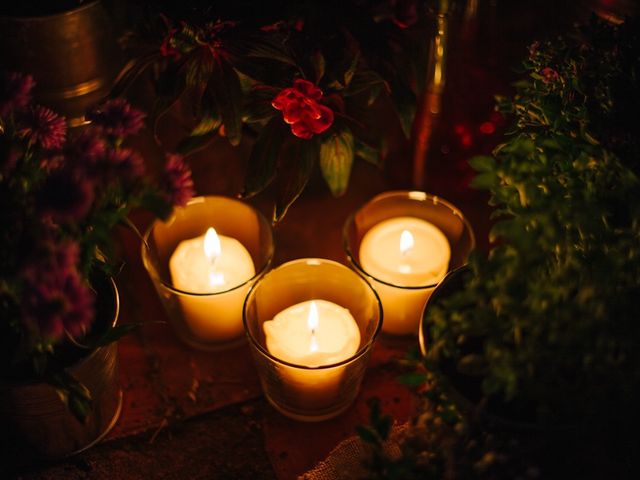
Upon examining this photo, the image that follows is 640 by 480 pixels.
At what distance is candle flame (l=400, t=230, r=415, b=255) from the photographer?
105 cm

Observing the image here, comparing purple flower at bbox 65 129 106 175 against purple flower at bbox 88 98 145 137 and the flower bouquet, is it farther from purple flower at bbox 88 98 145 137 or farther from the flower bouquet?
the flower bouquet

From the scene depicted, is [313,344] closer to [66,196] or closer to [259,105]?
[259,105]

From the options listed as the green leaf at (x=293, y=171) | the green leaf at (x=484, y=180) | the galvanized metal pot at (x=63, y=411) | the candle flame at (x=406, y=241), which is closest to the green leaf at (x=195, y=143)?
the green leaf at (x=293, y=171)

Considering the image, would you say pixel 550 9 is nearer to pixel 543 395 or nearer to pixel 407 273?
pixel 407 273

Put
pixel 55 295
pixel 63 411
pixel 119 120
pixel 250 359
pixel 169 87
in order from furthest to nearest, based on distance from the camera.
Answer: pixel 250 359 → pixel 169 87 → pixel 63 411 → pixel 119 120 → pixel 55 295

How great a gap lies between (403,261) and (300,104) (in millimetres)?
326

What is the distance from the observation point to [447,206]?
3.49 feet

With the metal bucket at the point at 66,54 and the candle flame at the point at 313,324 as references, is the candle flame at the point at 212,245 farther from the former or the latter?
the metal bucket at the point at 66,54

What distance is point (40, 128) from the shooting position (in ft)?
2.34

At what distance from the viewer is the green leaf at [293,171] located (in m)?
0.91

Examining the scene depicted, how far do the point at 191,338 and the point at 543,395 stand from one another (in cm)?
57

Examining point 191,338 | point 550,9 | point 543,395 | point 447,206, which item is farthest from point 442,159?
point 543,395

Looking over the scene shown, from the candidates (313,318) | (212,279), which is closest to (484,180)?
(313,318)

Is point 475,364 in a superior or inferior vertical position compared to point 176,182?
inferior
